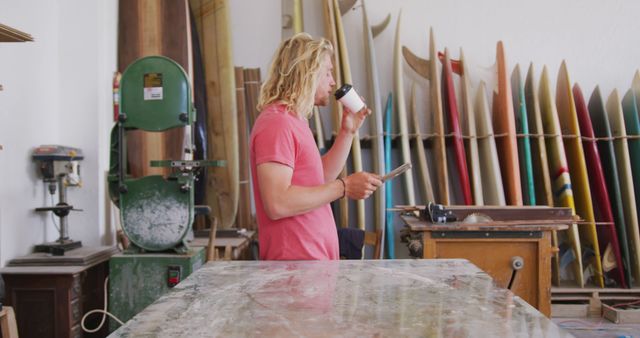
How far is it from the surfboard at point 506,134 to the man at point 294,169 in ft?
7.11

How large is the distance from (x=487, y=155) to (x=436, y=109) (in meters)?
0.49

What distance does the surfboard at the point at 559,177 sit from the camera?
10.6ft

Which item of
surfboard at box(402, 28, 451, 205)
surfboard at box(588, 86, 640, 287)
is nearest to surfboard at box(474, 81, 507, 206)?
surfboard at box(402, 28, 451, 205)

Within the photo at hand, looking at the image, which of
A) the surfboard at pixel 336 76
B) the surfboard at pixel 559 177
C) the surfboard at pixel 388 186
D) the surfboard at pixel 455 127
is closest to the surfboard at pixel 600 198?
the surfboard at pixel 559 177

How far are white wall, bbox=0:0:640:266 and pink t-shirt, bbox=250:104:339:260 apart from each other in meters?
1.65

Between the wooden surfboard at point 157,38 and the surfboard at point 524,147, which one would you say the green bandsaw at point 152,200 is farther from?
the surfboard at point 524,147

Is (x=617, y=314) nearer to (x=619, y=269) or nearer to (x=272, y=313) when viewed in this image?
(x=619, y=269)

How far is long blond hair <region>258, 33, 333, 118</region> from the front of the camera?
1457mm

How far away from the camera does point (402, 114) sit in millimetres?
3457

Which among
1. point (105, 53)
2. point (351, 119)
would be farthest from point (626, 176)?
point (105, 53)

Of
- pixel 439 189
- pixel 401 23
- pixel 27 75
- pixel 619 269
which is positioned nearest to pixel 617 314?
pixel 619 269

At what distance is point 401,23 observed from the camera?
369 centimetres

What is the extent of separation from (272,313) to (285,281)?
0.80 feet

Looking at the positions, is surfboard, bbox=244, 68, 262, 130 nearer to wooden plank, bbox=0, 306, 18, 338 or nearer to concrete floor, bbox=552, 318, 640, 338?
wooden plank, bbox=0, 306, 18, 338
